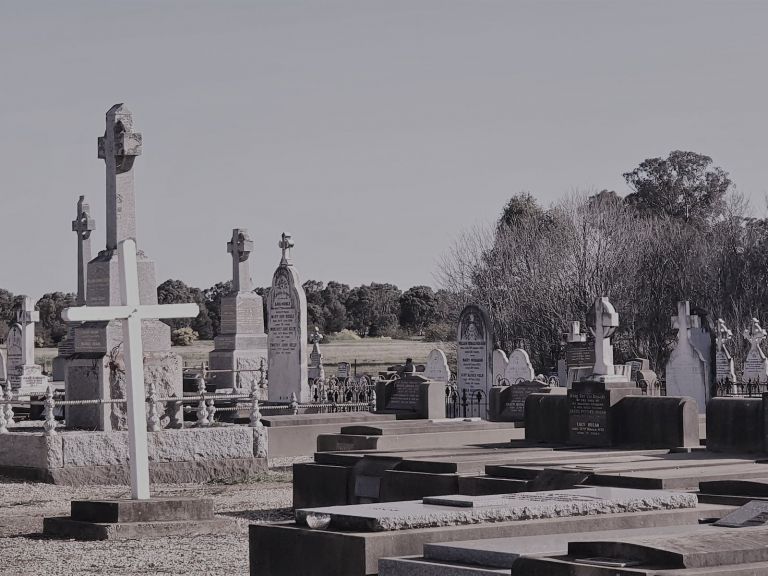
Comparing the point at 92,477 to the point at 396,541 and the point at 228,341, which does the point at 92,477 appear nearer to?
the point at 396,541

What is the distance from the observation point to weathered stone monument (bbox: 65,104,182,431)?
63.7 ft

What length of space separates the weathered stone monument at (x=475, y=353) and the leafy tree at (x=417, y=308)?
66555mm

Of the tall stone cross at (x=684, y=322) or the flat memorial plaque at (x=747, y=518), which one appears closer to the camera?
the flat memorial plaque at (x=747, y=518)

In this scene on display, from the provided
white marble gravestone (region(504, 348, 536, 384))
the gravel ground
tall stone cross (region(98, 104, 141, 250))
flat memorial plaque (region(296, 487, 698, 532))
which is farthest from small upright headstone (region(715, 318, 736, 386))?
flat memorial plaque (region(296, 487, 698, 532))

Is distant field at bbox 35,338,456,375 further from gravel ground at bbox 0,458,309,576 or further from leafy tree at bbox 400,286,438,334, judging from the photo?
gravel ground at bbox 0,458,309,576

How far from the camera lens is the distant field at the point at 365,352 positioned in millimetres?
59625

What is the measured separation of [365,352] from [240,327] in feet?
127

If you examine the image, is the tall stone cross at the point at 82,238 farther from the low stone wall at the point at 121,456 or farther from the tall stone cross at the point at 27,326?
the low stone wall at the point at 121,456

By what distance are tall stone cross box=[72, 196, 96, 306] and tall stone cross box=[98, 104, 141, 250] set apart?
588 inches

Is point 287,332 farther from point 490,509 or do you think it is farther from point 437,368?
point 490,509

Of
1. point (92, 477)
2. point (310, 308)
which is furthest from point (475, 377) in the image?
point (310, 308)

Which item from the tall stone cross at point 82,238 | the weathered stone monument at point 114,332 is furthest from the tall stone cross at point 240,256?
the weathered stone monument at point 114,332

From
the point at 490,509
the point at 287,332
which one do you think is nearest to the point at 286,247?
the point at 287,332

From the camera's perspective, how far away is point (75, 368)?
64.8 feet
